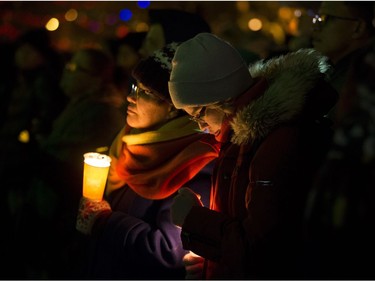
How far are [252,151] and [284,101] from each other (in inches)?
10.2

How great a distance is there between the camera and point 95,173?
3195 mm

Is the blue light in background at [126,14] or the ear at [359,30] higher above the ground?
the blue light in background at [126,14]

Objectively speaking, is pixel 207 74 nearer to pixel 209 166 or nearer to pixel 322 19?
pixel 209 166

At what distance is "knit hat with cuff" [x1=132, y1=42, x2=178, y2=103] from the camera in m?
3.19

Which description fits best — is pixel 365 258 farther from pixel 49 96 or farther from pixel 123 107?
pixel 49 96

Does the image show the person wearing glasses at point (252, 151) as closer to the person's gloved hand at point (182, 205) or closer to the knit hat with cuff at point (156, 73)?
the person's gloved hand at point (182, 205)

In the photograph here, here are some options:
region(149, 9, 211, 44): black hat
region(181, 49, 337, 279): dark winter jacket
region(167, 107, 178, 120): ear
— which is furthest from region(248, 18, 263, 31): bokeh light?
region(181, 49, 337, 279): dark winter jacket

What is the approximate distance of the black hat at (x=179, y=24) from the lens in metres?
4.44

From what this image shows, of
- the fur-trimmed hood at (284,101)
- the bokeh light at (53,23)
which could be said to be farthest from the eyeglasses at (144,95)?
the bokeh light at (53,23)

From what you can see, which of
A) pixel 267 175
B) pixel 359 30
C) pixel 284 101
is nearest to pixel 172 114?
pixel 284 101

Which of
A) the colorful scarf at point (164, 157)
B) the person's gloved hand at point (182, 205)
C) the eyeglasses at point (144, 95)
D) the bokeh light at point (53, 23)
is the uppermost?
the bokeh light at point (53, 23)

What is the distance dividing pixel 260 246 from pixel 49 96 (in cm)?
464

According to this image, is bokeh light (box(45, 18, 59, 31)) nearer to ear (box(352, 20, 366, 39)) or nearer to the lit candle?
ear (box(352, 20, 366, 39))

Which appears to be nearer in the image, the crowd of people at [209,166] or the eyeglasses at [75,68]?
the crowd of people at [209,166]
